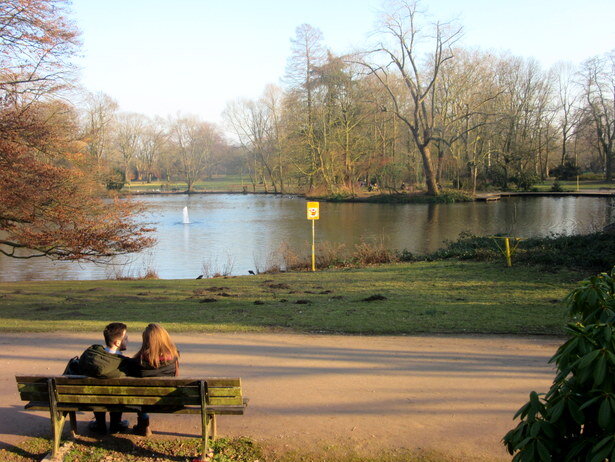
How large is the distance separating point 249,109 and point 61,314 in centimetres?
7425

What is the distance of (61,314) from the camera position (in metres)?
11.0

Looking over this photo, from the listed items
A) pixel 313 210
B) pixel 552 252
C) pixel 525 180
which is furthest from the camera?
pixel 525 180

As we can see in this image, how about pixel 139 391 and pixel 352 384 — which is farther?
pixel 352 384

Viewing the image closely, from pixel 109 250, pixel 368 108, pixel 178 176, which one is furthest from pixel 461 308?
pixel 178 176

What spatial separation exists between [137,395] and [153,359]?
1.44 feet

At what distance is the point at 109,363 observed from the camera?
4.71 metres

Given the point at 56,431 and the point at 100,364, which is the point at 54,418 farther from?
the point at 100,364

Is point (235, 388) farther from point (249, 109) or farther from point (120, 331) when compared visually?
point (249, 109)

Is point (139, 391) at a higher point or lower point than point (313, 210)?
lower

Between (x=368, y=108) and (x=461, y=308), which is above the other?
(x=368, y=108)

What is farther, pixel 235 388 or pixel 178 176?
pixel 178 176

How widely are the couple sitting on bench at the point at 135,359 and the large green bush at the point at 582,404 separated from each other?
3164 mm

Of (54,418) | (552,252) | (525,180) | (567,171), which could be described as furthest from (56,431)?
(567,171)

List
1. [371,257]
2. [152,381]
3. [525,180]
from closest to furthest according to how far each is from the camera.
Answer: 1. [152,381]
2. [371,257]
3. [525,180]
